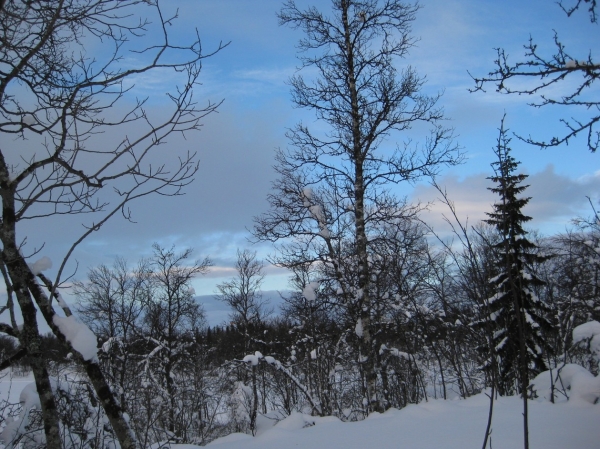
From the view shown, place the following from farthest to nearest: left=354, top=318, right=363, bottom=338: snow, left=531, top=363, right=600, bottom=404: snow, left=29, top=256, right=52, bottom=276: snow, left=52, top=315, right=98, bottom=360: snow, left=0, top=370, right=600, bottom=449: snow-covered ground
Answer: left=354, top=318, right=363, bottom=338: snow → left=531, top=363, right=600, bottom=404: snow → left=0, top=370, right=600, bottom=449: snow-covered ground → left=29, top=256, right=52, bottom=276: snow → left=52, top=315, right=98, bottom=360: snow

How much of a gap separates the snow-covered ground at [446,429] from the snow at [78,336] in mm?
1825

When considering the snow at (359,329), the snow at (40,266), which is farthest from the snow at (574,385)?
the snow at (40,266)

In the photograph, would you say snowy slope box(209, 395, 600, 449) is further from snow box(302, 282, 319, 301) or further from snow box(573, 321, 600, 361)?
snow box(302, 282, 319, 301)

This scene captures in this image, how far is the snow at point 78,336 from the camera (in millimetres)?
2611

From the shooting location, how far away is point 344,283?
809cm

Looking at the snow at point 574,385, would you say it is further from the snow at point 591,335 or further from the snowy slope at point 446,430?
the snow at point 591,335

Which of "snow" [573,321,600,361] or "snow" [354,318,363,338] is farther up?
"snow" [354,318,363,338]

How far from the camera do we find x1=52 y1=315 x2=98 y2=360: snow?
261 centimetres

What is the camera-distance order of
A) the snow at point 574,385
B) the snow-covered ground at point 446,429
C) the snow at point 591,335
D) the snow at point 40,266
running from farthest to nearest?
1. the snow at point 591,335
2. the snow at point 574,385
3. the snow-covered ground at point 446,429
4. the snow at point 40,266

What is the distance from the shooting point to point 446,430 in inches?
136

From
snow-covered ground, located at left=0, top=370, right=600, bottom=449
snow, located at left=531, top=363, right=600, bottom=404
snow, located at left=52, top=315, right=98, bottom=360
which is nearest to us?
snow, located at left=52, top=315, right=98, bottom=360

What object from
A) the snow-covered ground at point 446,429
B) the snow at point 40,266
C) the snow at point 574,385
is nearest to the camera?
the snow at point 40,266

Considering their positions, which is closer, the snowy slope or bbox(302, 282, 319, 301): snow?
the snowy slope

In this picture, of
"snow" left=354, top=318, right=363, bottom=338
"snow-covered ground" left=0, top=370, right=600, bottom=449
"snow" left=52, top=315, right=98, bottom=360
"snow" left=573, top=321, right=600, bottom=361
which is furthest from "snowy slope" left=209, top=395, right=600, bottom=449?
"snow" left=354, top=318, right=363, bottom=338
